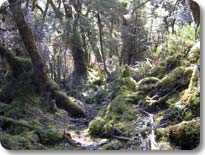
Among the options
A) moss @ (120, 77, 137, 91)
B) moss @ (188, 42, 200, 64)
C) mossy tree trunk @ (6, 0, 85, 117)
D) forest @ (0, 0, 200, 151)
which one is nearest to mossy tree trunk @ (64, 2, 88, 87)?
forest @ (0, 0, 200, 151)

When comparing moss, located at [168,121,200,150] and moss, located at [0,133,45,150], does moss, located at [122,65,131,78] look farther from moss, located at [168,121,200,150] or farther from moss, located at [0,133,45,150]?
moss, located at [0,133,45,150]

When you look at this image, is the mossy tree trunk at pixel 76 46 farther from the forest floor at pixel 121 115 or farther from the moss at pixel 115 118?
the moss at pixel 115 118

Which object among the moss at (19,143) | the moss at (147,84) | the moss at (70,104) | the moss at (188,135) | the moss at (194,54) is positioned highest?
the moss at (194,54)

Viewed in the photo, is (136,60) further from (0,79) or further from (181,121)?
(0,79)

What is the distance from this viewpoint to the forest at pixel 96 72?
279cm

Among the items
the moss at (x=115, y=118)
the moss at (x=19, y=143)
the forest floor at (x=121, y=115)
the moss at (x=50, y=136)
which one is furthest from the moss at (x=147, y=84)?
the moss at (x=19, y=143)

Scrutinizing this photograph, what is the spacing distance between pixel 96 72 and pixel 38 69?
0.39m

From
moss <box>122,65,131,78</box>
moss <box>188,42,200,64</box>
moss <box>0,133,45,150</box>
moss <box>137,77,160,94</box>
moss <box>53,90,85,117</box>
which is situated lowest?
moss <box>0,133,45,150</box>

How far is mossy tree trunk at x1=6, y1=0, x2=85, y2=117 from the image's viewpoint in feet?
9.34

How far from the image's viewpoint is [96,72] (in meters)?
2.85

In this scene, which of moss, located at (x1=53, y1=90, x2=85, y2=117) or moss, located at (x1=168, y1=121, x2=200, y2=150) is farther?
moss, located at (x1=53, y1=90, x2=85, y2=117)

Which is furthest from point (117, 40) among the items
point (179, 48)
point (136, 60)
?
point (179, 48)

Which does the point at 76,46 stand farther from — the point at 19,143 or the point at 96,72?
the point at 19,143

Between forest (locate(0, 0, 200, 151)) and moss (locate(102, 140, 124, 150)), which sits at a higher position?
forest (locate(0, 0, 200, 151))
